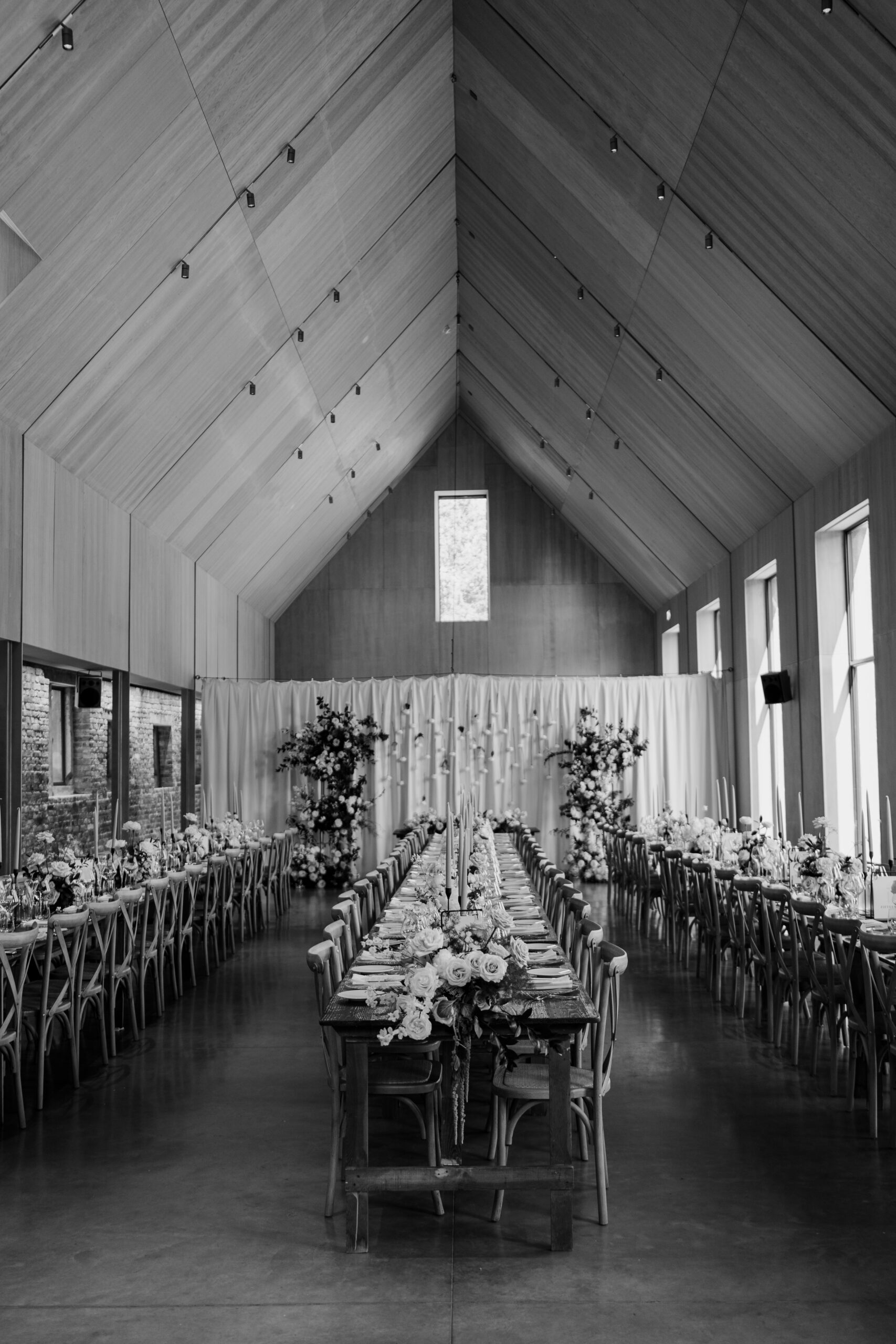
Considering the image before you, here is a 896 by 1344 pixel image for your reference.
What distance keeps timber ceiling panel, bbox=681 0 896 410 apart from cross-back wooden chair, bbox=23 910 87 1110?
6.09 m

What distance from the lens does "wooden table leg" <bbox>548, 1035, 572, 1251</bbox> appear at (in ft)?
12.8

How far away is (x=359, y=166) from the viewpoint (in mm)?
10133

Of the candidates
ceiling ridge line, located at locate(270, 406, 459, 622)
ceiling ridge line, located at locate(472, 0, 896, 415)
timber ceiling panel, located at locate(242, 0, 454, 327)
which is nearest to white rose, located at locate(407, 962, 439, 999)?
ceiling ridge line, located at locate(472, 0, 896, 415)

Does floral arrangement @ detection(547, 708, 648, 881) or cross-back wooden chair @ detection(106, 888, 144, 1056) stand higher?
floral arrangement @ detection(547, 708, 648, 881)

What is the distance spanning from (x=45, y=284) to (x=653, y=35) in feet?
14.2

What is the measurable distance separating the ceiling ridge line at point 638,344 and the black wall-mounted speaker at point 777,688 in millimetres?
1829

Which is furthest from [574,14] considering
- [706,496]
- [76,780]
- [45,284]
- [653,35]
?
[76,780]

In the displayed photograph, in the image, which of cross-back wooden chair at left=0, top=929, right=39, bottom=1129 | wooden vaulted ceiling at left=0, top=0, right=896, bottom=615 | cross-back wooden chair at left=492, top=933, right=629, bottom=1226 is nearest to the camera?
cross-back wooden chair at left=492, top=933, right=629, bottom=1226

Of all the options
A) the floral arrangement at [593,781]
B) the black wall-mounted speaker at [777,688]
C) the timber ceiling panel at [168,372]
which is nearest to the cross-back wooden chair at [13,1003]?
the timber ceiling panel at [168,372]

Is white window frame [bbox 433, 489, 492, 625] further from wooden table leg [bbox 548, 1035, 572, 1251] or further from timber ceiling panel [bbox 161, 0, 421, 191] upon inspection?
wooden table leg [bbox 548, 1035, 572, 1251]

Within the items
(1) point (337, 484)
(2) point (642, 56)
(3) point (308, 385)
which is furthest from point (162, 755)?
(2) point (642, 56)

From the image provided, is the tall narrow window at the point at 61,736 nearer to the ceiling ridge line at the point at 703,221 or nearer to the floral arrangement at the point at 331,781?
the floral arrangement at the point at 331,781

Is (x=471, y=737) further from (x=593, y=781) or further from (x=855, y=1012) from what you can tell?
(x=855, y=1012)

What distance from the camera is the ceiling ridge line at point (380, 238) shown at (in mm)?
11664
